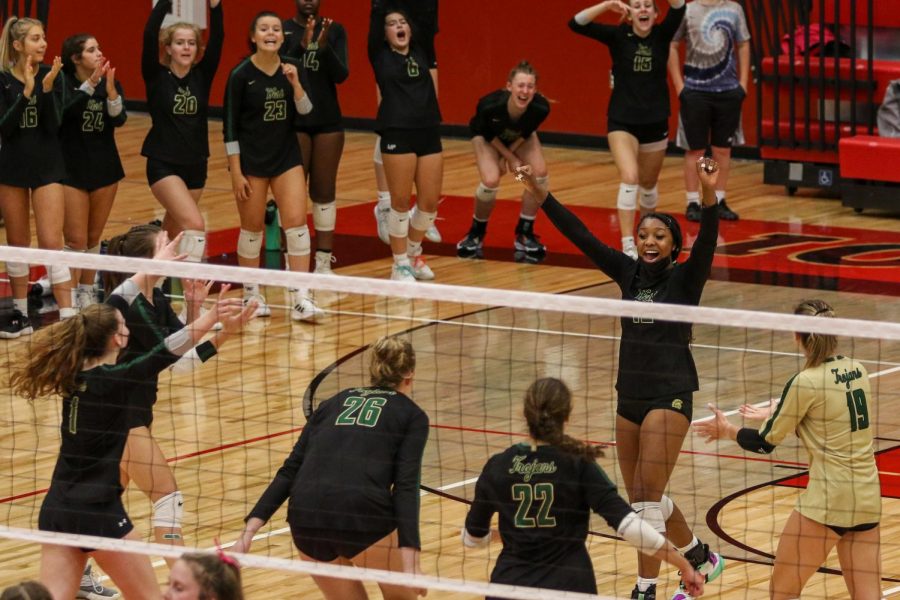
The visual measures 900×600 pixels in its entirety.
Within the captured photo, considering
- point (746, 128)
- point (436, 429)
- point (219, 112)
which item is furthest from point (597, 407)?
point (219, 112)

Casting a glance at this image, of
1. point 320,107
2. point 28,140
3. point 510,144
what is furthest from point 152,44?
point 510,144

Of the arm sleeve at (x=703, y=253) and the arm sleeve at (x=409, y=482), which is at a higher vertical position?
the arm sleeve at (x=703, y=253)

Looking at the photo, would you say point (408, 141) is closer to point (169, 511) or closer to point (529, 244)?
point (529, 244)

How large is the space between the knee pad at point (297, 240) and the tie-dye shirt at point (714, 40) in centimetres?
487

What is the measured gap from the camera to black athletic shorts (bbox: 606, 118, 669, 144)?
14617mm

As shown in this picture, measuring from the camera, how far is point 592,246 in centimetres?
815

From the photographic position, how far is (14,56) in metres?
12.4

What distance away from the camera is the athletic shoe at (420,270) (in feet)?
47.3

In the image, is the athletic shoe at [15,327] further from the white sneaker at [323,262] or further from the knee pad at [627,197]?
the knee pad at [627,197]

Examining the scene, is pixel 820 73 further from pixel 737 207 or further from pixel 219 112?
pixel 219 112

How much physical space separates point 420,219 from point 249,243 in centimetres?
174

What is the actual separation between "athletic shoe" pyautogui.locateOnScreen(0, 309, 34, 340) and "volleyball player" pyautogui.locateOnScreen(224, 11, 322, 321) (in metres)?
1.73

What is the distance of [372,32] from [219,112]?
30.1 ft

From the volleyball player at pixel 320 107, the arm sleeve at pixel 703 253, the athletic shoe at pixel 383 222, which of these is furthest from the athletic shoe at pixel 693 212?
the arm sleeve at pixel 703 253
